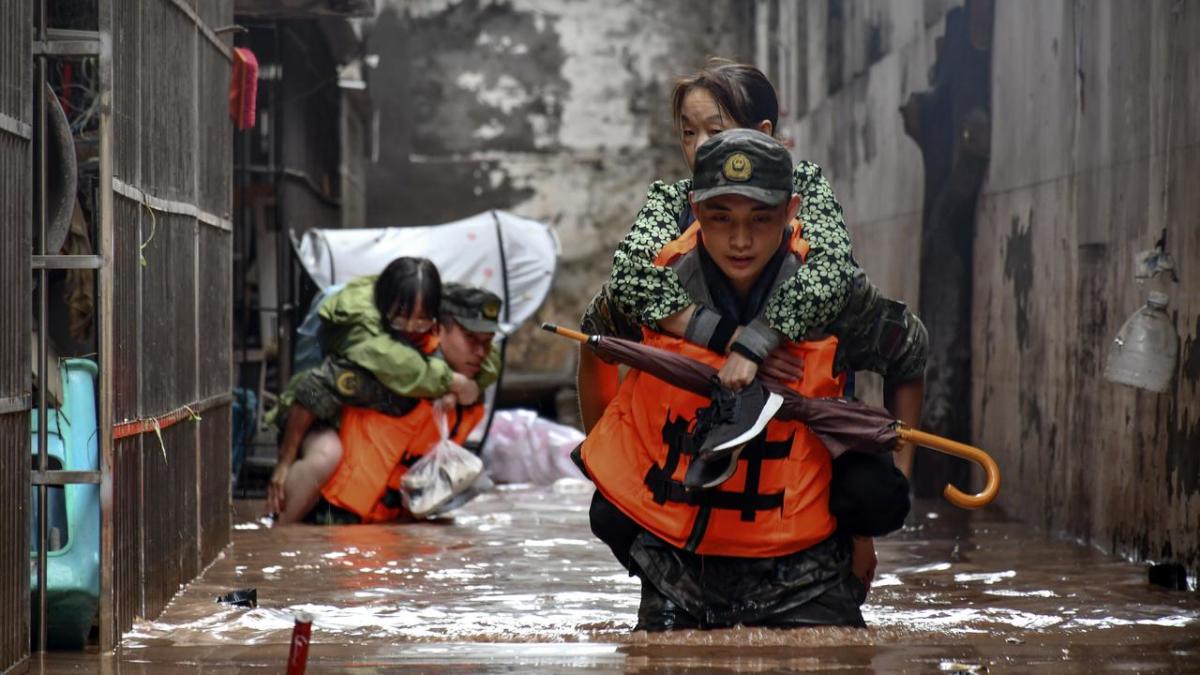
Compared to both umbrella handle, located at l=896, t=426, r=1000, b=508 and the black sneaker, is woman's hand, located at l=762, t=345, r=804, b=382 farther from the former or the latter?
umbrella handle, located at l=896, t=426, r=1000, b=508

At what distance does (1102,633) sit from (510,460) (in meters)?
6.60

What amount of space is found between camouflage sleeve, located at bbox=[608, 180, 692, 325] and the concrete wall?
9.40ft

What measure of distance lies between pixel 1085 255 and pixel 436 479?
3564mm

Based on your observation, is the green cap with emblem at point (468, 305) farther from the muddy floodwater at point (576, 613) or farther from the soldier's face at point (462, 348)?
the muddy floodwater at point (576, 613)

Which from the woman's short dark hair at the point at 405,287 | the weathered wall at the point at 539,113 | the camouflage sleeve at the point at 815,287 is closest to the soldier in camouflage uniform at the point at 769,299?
the camouflage sleeve at the point at 815,287

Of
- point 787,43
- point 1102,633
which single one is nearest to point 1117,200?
point 1102,633

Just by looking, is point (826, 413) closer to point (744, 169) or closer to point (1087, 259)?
point (744, 169)

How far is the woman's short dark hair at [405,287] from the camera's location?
9344 mm

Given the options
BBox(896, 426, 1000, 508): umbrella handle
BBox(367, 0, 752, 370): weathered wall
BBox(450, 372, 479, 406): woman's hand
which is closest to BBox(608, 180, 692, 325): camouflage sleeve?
BBox(896, 426, 1000, 508): umbrella handle

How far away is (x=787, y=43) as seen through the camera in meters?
20.1

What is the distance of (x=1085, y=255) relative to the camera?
8578 mm

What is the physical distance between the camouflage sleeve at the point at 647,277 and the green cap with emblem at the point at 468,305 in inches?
196

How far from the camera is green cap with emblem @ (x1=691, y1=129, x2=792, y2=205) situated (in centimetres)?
470

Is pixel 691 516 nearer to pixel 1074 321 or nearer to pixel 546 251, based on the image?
pixel 1074 321
